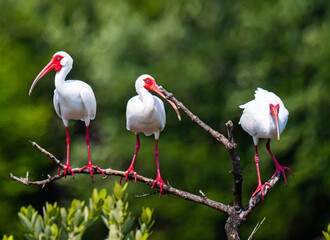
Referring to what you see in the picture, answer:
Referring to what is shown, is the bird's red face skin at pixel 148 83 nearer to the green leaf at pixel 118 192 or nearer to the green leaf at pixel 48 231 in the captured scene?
the green leaf at pixel 118 192

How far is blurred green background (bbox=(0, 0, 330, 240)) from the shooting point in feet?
71.8

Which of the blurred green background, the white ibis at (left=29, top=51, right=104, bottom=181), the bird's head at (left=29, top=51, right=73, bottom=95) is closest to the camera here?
the white ibis at (left=29, top=51, right=104, bottom=181)

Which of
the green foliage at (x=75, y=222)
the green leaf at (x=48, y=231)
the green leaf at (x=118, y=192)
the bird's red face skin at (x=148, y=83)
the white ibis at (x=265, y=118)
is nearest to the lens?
the green leaf at (x=48, y=231)

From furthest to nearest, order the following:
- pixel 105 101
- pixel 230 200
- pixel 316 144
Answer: pixel 105 101, pixel 230 200, pixel 316 144

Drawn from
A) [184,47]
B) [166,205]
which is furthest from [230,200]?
[184,47]

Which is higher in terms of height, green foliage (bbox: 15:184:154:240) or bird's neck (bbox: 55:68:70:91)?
bird's neck (bbox: 55:68:70:91)

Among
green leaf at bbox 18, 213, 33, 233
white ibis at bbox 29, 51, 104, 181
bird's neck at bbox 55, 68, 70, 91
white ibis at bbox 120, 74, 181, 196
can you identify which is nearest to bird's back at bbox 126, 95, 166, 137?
white ibis at bbox 120, 74, 181, 196

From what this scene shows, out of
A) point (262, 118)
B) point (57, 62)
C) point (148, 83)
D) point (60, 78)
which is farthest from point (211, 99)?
point (60, 78)

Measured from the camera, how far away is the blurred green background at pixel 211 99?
21.9m

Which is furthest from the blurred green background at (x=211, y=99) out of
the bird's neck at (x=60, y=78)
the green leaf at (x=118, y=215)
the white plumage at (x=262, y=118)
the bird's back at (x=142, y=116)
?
the green leaf at (x=118, y=215)

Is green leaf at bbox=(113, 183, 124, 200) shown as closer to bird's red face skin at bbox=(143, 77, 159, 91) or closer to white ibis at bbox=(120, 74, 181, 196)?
white ibis at bbox=(120, 74, 181, 196)

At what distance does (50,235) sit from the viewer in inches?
170

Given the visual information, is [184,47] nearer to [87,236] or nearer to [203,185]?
[203,185]

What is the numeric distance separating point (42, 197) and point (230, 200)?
28.3ft
